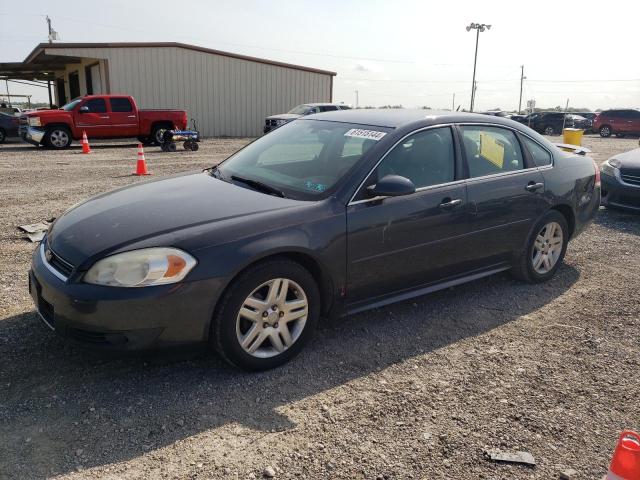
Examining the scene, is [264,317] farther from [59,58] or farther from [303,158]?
[59,58]

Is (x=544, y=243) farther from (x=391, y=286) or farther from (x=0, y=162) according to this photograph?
(x=0, y=162)

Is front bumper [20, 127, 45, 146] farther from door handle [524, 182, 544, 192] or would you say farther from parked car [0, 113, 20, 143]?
door handle [524, 182, 544, 192]

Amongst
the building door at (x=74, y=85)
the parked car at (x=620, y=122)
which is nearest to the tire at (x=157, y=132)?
the building door at (x=74, y=85)

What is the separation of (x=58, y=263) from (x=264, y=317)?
1.27 m

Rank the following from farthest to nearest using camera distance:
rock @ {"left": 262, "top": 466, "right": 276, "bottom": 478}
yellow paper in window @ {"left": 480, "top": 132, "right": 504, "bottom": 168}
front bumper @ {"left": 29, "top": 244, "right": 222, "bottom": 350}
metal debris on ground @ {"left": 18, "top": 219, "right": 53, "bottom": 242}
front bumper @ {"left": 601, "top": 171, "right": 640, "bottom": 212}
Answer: front bumper @ {"left": 601, "top": 171, "right": 640, "bottom": 212}, metal debris on ground @ {"left": 18, "top": 219, "right": 53, "bottom": 242}, yellow paper in window @ {"left": 480, "top": 132, "right": 504, "bottom": 168}, front bumper @ {"left": 29, "top": 244, "right": 222, "bottom": 350}, rock @ {"left": 262, "top": 466, "right": 276, "bottom": 478}

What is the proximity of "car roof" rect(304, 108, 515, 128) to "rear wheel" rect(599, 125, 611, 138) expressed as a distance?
32.8 metres

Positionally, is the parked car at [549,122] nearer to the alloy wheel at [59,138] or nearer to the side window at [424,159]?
the alloy wheel at [59,138]

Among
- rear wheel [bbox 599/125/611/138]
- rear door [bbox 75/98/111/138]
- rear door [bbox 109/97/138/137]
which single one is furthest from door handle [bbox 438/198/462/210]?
rear wheel [bbox 599/125/611/138]

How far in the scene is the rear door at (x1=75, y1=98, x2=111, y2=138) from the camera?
17984mm

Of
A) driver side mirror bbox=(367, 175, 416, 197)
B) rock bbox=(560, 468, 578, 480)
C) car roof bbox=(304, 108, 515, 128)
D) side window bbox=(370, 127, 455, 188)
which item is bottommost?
rock bbox=(560, 468, 578, 480)

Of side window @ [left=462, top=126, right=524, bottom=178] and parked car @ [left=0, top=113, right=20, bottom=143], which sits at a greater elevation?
side window @ [left=462, top=126, right=524, bottom=178]

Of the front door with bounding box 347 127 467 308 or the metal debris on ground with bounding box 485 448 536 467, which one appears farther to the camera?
the front door with bounding box 347 127 467 308

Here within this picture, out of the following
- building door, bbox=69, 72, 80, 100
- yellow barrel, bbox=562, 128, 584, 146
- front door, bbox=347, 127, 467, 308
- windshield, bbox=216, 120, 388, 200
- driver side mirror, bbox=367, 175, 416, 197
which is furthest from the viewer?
building door, bbox=69, 72, 80, 100

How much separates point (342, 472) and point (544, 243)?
3.42 meters
